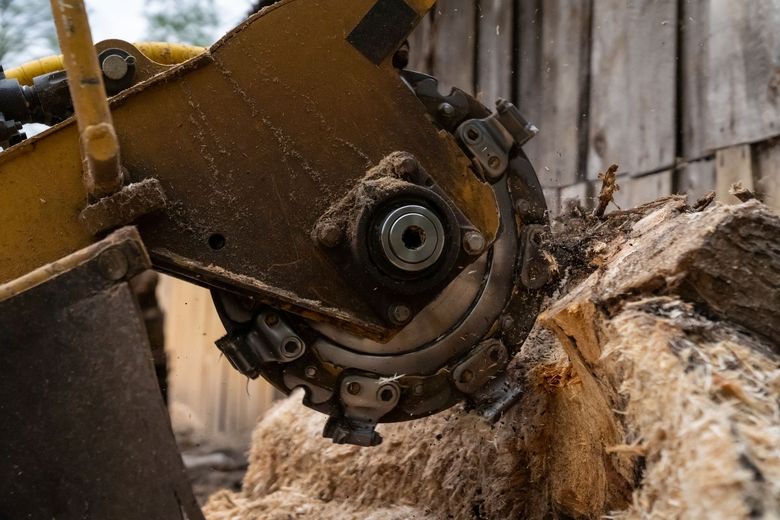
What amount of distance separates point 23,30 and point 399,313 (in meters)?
6.71

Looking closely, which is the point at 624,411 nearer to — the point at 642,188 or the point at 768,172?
the point at 768,172

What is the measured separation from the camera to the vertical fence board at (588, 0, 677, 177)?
2557mm

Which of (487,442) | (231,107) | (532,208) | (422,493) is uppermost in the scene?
(231,107)

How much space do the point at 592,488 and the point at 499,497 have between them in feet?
1.06

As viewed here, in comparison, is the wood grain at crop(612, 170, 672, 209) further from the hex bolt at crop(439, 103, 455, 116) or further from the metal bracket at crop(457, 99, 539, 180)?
the hex bolt at crop(439, 103, 455, 116)

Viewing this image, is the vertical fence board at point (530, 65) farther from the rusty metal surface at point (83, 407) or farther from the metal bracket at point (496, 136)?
the rusty metal surface at point (83, 407)

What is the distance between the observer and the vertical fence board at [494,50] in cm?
350

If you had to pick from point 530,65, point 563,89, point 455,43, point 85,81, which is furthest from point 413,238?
point 455,43

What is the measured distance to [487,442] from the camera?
1.97 m

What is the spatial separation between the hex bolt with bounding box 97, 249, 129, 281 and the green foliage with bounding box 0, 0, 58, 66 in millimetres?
6426

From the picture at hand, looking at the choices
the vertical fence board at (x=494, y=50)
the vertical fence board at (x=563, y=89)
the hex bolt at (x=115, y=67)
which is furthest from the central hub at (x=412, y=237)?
the vertical fence board at (x=494, y=50)

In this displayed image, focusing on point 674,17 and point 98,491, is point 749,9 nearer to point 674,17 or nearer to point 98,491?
point 674,17

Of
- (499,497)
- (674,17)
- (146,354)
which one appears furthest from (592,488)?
(674,17)

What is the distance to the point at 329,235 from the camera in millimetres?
1563
